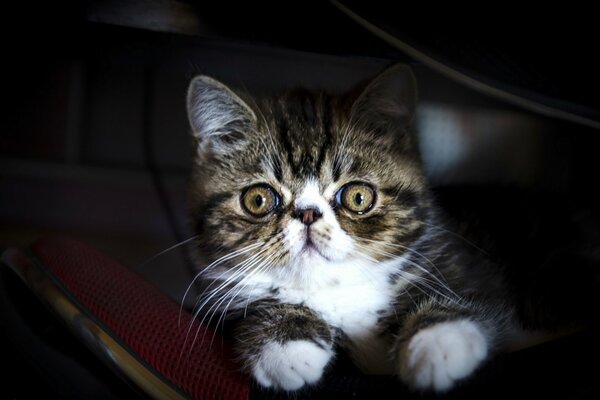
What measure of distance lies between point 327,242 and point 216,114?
1.34 ft

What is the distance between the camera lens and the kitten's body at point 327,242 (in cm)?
93

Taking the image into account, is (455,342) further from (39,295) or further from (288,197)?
(39,295)

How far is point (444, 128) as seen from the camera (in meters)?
1.94

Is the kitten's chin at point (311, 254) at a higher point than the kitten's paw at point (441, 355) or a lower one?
higher

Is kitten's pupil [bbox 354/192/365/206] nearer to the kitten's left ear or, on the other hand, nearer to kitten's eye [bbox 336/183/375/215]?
kitten's eye [bbox 336/183/375/215]

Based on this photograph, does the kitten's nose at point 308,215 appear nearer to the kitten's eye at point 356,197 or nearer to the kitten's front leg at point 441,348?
the kitten's eye at point 356,197

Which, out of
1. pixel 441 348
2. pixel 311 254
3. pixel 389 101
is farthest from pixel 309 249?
pixel 389 101

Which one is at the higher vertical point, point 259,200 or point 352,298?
point 259,200

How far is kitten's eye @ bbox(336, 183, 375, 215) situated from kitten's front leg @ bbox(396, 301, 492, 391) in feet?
0.77

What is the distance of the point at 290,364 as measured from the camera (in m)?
0.85

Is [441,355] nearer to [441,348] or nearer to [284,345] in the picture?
[441,348]

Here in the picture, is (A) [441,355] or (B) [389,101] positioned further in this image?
(B) [389,101]

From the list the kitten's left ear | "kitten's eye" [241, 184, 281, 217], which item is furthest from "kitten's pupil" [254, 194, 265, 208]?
the kitten's left ear

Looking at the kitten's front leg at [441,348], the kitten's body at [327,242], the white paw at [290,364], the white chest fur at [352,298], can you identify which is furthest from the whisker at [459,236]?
the white paw at [290,364]
